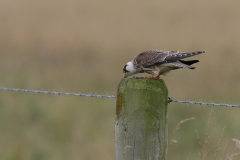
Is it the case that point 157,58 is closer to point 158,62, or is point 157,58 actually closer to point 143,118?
point 158,62

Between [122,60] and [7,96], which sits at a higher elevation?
[122,60]

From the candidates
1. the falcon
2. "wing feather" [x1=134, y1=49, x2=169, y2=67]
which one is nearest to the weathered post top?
the falcon

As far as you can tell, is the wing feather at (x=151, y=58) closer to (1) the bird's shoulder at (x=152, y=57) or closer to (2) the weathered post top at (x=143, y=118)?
(1) the bird's shoulder at (x=152, y=57)

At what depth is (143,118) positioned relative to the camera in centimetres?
254

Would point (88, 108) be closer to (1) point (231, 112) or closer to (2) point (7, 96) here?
(2) point (7, 96)

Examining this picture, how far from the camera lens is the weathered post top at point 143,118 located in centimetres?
253

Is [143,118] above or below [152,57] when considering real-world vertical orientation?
below

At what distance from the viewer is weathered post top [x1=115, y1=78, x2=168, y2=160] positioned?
2.53m

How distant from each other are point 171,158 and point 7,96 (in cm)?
379

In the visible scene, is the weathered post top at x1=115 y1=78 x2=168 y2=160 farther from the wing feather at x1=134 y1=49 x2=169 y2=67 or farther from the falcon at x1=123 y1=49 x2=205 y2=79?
the wing feather at x1=134 y1=49 x2=169 y2=67

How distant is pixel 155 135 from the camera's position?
256cm

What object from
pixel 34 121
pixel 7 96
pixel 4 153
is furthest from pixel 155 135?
pixel 7 96

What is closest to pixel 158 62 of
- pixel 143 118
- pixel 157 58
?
pixel 157 58

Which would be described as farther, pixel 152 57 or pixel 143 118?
pixel 152 57
